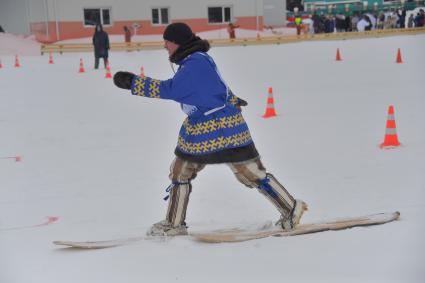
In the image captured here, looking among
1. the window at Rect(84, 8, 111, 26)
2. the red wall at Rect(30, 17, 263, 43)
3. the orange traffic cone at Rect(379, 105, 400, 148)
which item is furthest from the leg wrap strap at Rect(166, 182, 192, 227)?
the window at Rect(84, 8, 111, 26)

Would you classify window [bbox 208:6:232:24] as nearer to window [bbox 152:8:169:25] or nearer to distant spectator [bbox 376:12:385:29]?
window [bbox 152:8:169:25]

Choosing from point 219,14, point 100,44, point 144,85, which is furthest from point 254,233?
point 219,14

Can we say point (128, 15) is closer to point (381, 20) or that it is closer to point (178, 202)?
point (381, 20)

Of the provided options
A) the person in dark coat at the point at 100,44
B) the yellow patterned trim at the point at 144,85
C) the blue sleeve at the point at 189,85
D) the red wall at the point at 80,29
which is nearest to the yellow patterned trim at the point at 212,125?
the blue sleeve at the point at 189,85

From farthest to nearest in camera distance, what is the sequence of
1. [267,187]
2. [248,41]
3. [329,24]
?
[329,24] → [248,41] → [267,187]

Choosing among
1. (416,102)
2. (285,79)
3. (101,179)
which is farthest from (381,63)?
(101,179)

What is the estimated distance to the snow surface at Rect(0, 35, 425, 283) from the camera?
3.48 meters

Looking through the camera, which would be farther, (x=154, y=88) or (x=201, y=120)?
(x=201, y=120)

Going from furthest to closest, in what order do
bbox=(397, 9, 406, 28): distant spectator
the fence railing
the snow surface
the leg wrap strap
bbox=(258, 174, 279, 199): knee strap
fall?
1. bbox=(397, 9, 406, 28): distant spectator
2. the fence railing
3. the leg wrap strap
4. bbox=(258, 174, 279, 199): knee strap
5. the snow surface

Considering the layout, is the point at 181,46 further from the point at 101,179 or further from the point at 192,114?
the point at 101,179

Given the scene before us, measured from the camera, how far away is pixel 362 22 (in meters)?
33.2

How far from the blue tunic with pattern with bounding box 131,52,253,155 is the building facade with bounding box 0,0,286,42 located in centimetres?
3025

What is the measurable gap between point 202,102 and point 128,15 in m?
31.1

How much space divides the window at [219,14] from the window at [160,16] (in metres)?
2.81
